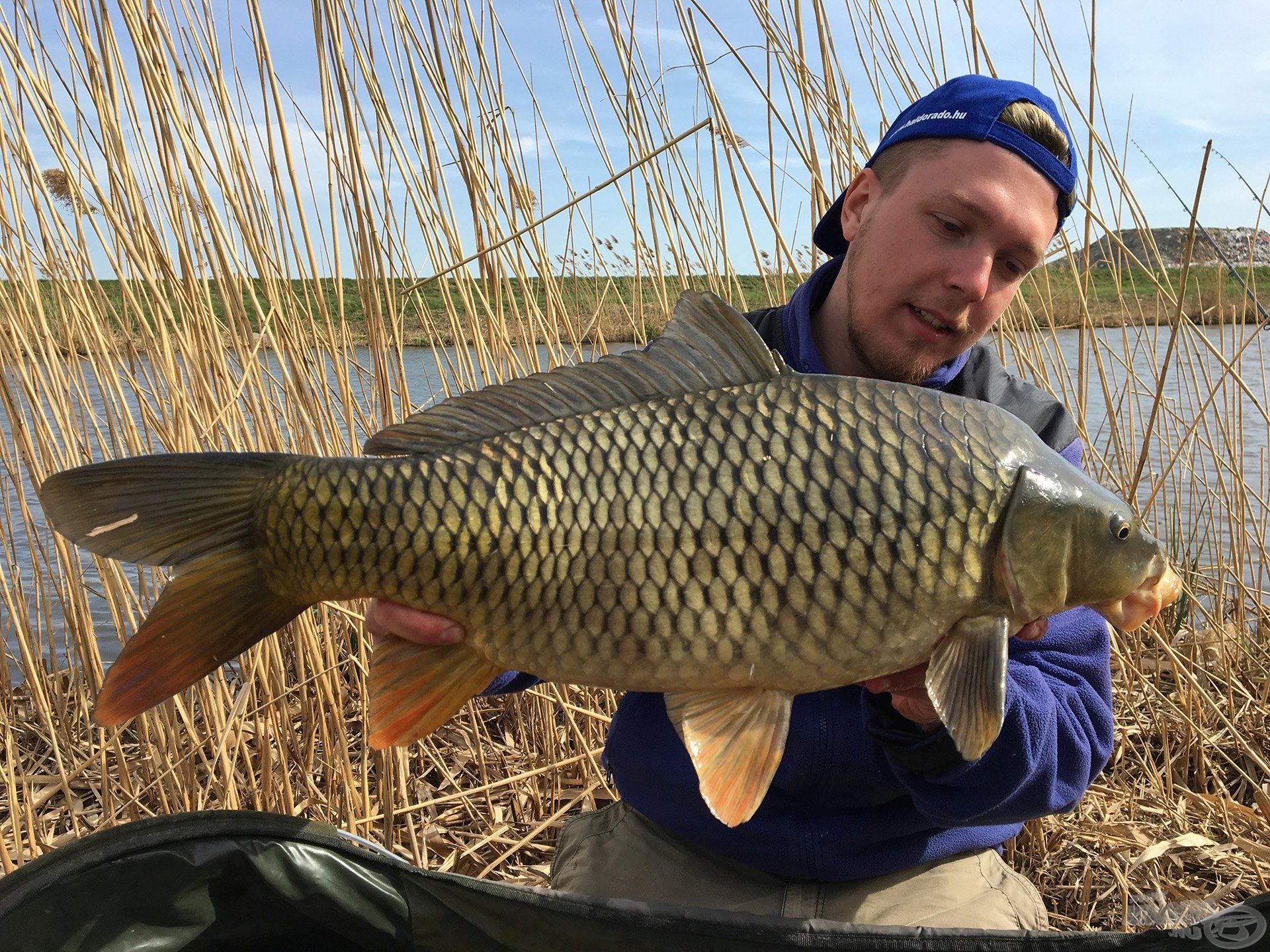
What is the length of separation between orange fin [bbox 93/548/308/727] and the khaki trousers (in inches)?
21.5

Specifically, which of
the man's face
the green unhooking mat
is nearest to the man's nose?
the man's face

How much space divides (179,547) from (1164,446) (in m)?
3.36

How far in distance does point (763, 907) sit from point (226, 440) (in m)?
1.10

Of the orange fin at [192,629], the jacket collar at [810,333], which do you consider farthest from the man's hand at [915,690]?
the orange fin at [192,629]

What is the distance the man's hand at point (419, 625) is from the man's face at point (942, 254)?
2.32 feet

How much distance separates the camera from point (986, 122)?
127 centimetres

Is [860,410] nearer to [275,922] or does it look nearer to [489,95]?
[275,922]

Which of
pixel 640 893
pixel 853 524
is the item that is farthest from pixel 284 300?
pixel 853 524

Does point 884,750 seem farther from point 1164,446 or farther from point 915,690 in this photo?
point 1164,446

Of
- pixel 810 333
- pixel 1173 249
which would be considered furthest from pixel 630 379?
pixel 1173 249

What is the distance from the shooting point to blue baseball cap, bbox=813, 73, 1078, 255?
4.17 feet

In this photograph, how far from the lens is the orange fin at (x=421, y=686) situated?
3.07 ft

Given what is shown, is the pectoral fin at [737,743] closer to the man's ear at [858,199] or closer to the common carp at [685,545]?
the common carp at [685,545]

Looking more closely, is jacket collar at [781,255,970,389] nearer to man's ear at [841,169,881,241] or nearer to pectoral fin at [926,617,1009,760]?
man's ear at [841,169,881,241]
